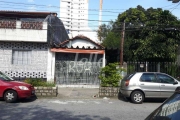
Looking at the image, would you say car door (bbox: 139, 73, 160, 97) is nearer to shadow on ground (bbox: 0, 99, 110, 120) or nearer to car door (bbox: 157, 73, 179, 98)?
car door (bbox: 157, 73, 179, 98)

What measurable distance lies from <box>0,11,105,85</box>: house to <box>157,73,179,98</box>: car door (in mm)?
6474

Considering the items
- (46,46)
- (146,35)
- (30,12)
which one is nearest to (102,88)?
(46,46)

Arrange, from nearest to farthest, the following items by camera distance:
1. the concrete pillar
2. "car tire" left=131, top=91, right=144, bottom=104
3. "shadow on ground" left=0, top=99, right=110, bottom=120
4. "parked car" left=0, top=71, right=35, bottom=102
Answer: "shadow on ground" left=0, top=99, right=110, bottom=120 → "parked car" left=0, top=71, right=35, bottom=102 → "car tire" left=131, top=91, right=144, bottom=104 → the concrete pillar

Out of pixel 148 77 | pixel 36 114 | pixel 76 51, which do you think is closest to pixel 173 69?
pixel 148 77

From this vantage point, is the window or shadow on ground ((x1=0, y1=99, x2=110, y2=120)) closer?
shadow on ground ((x1=0, y1=99, x2=110, y2=120))

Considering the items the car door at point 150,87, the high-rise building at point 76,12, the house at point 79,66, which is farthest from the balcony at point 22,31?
the high-rise building at point 76,12

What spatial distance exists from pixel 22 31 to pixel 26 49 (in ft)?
4.27

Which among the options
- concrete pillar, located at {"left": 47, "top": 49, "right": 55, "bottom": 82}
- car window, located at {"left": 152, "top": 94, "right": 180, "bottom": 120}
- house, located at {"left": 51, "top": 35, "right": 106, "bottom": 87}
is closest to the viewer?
car window, located at {"left": 152, "top": 94, "right": 180, "bottom": 120}

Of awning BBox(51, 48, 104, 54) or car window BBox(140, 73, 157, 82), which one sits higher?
awning BBox(51, 48, 104, 54)

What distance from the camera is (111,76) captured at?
14047mm

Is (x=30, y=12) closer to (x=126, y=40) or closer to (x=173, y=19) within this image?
(x=173, y=19)

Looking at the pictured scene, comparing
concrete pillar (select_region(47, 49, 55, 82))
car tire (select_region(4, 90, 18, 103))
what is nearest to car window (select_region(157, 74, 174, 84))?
car tire (select_region(4, 90, 18, 103))

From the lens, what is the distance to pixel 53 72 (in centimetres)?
1770

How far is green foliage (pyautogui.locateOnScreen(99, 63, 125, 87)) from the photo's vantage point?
1388cm
